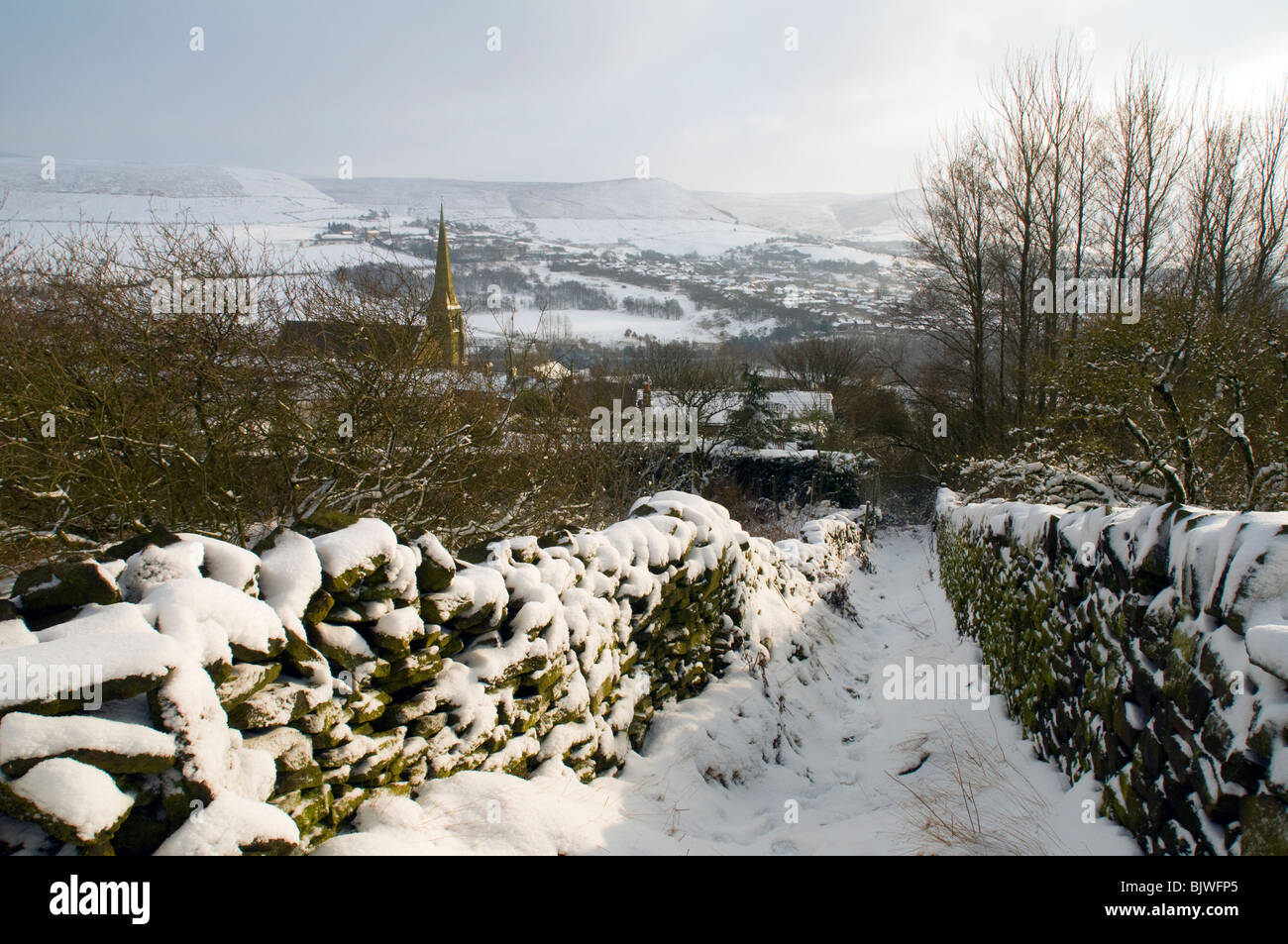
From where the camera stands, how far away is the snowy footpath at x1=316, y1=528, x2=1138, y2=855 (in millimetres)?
2664

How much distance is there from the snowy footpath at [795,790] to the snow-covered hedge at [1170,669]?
0.98 ft

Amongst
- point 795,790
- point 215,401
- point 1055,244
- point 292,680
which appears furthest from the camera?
point 1055,244

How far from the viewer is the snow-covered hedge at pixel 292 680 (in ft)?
5.36

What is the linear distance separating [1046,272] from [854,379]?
16653 mm

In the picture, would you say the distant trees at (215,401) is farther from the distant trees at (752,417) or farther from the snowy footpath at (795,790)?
the distant trees at (752,417)

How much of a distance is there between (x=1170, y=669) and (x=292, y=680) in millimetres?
3064

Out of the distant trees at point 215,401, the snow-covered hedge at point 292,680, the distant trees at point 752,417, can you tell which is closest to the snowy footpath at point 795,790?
the snow-covered hedge at point 292,680

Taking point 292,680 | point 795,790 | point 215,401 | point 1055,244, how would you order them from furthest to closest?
point 1055,244
point 215,401
point 795,790
point 292,680

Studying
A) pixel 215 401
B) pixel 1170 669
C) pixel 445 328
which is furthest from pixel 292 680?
pixel 445 328

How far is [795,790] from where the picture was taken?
439cm

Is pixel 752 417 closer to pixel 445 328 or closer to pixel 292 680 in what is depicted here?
pixel 445 328

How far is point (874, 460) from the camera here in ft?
88.3

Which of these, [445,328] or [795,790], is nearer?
[795,790]
